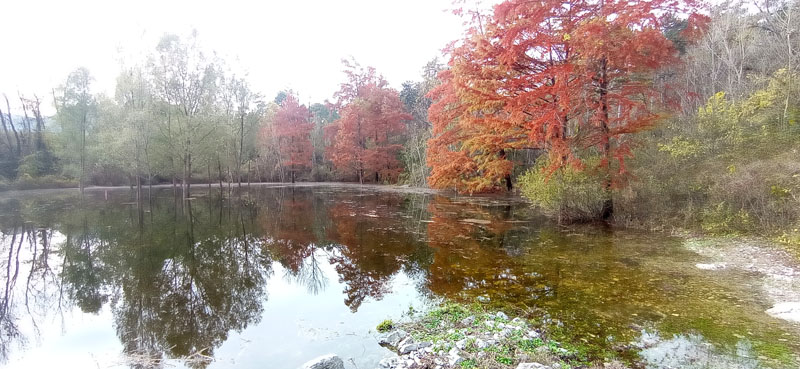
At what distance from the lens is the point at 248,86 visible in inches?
1292

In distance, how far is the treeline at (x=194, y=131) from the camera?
25297mm

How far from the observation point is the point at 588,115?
12695 millimetres

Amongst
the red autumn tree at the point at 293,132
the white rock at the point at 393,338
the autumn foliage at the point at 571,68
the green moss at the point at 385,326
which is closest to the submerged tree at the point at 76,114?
the red autumn tree at the point at 293,132

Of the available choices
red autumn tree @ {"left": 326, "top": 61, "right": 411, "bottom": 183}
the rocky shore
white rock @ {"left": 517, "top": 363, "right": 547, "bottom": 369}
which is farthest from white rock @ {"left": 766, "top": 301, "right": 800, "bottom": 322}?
red autumn tree @ {"left": 326, "top": 61, "right": 411, "bottom": 183}

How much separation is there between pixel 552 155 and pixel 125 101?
1123 inches

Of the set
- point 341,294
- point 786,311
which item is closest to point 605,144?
point 786,311

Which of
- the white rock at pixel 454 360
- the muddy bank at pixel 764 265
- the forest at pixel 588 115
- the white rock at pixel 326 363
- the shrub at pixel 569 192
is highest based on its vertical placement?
the forest at pixel 588 115

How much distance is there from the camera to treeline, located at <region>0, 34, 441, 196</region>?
25297mm

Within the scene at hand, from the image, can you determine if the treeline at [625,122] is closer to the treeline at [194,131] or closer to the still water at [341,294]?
the still water at [341,294]

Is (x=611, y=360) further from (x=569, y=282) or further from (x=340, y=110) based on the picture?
(x=340, y=110)

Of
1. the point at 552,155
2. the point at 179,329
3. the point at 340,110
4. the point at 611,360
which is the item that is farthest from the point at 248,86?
the point at 611,360

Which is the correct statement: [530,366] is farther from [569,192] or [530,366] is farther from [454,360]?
[569,192]

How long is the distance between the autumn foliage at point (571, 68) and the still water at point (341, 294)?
10.1 feet

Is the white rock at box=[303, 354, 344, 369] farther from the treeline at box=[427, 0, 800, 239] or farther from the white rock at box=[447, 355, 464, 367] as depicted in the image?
the treeline at box=[427, 0, 800, 239]
